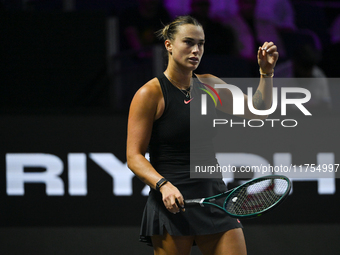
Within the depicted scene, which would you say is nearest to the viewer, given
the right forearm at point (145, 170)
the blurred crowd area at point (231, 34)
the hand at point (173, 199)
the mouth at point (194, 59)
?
the hand at point (173, 199)

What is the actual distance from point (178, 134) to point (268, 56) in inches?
22.2

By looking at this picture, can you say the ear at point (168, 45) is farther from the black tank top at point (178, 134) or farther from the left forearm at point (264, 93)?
the left forearm at point (264, 93)

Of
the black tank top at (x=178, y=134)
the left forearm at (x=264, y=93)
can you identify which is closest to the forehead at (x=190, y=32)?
the black tank top at (x=178, y=134)

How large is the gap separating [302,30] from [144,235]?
150 inches

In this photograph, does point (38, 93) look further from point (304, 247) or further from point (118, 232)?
point (304, 247)

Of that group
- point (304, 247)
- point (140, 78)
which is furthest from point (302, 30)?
point (304, 247)

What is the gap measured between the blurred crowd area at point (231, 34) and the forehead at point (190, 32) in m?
2.01

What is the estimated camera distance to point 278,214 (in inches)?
151

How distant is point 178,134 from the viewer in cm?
210

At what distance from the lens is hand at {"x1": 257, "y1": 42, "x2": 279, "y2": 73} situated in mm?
2127

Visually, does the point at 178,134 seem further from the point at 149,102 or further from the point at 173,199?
the point at 173,199

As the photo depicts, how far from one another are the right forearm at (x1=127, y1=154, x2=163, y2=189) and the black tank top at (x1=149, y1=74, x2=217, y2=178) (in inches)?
4.9

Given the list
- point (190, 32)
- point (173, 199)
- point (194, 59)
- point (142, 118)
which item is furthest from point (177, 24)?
point (173, 199)

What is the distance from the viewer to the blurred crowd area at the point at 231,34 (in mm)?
4277
